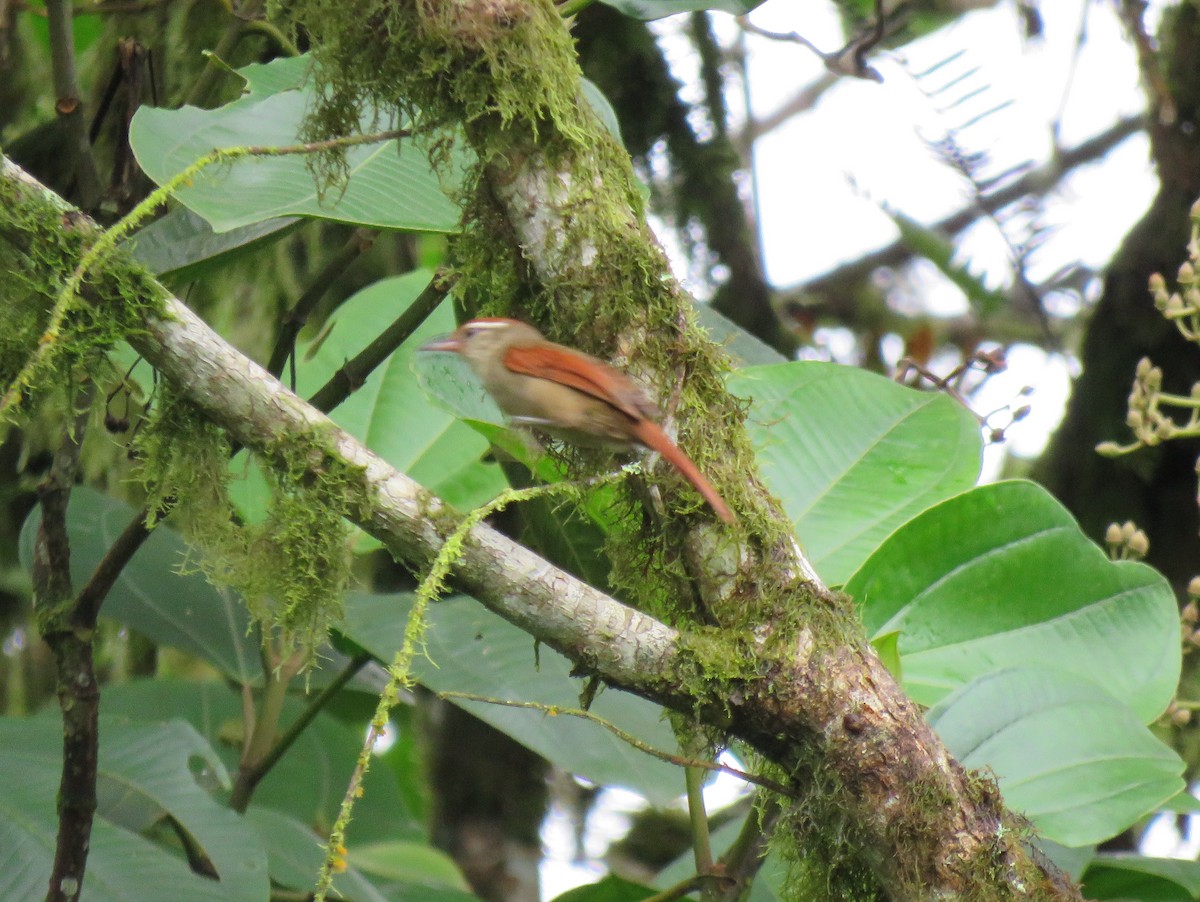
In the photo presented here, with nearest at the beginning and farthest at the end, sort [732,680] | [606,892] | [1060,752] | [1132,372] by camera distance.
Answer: [732,680] < [1060,752] < [606,892] < [1132,372]

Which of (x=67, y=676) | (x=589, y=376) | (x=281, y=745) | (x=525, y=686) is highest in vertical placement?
(x=589, y=376)

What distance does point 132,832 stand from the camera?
2049 mm

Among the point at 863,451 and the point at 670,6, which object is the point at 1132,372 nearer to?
the point at 863,451

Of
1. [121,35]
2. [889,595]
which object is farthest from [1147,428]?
[121,35]

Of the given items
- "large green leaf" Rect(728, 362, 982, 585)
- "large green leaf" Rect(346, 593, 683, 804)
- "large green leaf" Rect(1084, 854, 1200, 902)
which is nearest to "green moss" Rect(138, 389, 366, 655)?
"large green leaf" Rect(346, 593, 683, 804)

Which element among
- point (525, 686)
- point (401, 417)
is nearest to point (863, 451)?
point (525, 686)

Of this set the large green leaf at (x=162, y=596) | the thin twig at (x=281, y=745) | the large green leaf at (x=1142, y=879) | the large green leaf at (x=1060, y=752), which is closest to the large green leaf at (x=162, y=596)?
the large green leaf at (x=162, y=596)

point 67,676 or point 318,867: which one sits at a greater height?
point 67,676

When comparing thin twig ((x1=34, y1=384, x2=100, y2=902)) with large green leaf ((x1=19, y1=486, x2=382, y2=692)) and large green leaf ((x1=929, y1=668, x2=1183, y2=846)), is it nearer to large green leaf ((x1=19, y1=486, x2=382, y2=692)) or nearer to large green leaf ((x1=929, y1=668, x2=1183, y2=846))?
large green leaf ((x1=19, y1=486, x2=382, y2=692))

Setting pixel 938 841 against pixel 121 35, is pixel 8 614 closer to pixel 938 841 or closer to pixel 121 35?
pixel 121 35

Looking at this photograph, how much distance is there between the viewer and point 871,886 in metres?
1.59

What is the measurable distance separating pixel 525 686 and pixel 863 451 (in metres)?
0.76

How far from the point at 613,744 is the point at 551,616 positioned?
844 millimetres

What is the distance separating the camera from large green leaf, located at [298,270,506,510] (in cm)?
255
